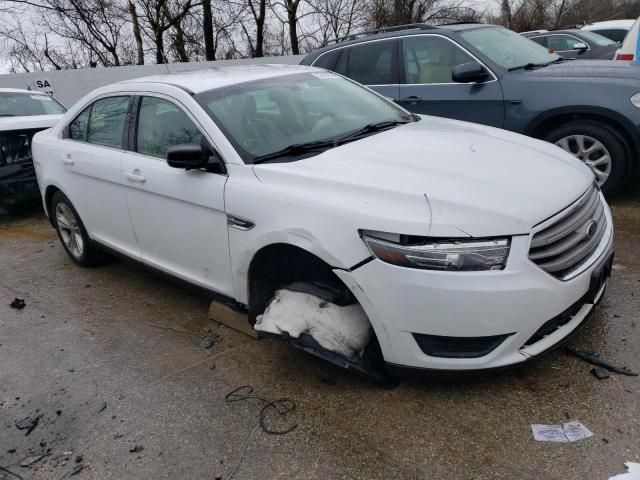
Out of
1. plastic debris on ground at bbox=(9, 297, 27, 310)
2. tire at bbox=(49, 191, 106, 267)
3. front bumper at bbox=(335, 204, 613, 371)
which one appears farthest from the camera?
tire at bbox=(49, 191, 106, 267)

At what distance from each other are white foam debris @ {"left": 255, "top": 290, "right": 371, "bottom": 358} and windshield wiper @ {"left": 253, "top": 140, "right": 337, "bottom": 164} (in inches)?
29.9

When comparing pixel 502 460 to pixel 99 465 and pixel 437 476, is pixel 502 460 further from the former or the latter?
pixel 99 465

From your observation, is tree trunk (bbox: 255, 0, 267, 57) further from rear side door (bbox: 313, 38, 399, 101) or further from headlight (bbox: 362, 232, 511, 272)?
headlight (bbox: 362, 232, 511, 272)

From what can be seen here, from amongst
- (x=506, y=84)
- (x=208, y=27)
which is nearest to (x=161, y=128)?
(x=506, y=84)

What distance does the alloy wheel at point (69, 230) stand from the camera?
4691mm

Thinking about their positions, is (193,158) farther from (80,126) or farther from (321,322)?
(80,126)

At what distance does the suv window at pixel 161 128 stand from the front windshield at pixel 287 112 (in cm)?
19

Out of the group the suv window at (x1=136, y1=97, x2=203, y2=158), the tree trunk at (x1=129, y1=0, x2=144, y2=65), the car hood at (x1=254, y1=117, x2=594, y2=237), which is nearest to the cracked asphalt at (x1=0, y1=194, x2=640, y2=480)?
the car hood at (x1=254, y1=117, x2=594, y2=237)

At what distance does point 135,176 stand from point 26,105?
5371mm

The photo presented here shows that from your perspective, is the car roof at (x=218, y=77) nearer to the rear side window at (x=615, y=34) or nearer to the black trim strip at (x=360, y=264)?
the black trim strip at (x=360, y=264)

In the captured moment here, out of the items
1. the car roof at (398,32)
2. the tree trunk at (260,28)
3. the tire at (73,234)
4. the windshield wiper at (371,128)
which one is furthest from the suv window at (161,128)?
the tree trunk at (260,28)

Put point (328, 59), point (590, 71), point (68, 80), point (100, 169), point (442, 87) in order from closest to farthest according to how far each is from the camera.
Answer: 1. point (100, 169)
2. point (590, 71)
3. point (442, 87)
4. point (328, 59)
5. point (68, 80)

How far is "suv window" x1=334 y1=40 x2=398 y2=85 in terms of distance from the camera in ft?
18.9

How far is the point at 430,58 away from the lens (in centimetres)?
553
